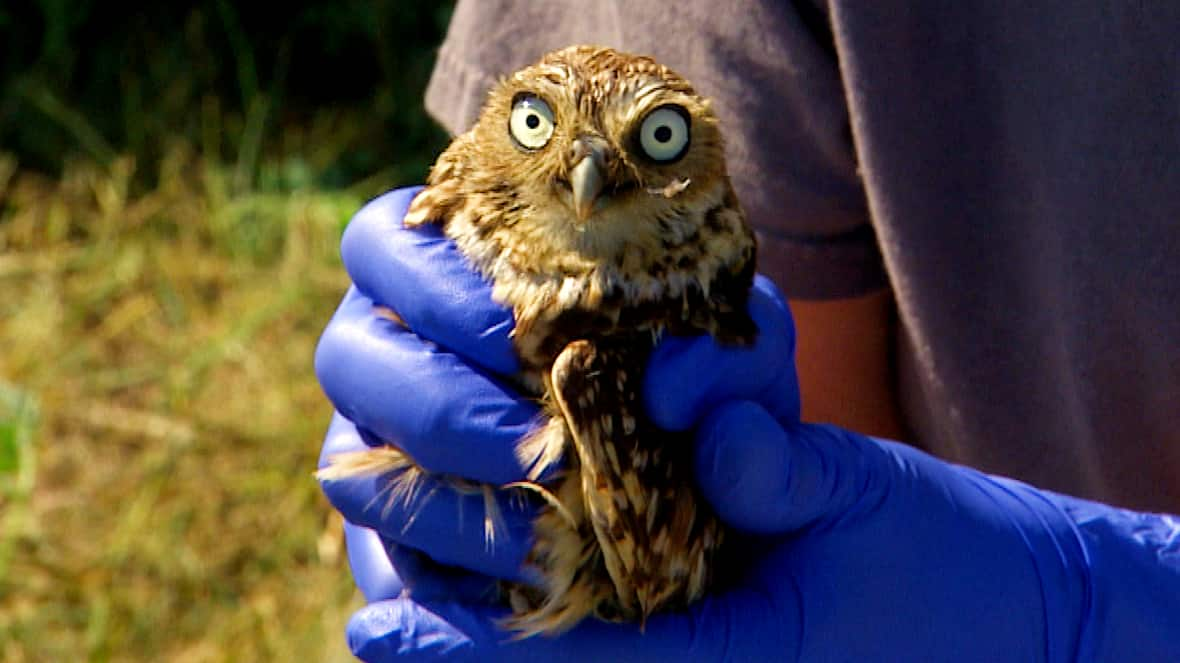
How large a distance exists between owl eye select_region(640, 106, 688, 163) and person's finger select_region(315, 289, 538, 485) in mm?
287

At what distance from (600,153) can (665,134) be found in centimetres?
8

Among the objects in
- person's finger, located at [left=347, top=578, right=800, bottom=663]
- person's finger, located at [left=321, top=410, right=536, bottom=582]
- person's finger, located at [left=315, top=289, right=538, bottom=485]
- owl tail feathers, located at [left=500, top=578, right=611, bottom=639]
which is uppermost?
person's finger, located at [left=315, top=289, right=538, bottom=485]

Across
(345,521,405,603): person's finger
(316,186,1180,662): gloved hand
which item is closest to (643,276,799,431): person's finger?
(316,186,1180,662): gloved hand

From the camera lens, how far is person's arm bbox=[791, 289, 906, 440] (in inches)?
66.6

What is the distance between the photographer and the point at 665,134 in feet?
4.26

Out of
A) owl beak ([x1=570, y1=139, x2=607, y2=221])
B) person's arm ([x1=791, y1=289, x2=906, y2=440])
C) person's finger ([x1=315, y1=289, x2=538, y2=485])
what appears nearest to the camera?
owl beak ([x1=570, y1=139, x2=607, y2=221])

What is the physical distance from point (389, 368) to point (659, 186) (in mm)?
351

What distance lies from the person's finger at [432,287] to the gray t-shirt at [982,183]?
264 millimetres

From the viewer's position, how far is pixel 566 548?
1.34 meters

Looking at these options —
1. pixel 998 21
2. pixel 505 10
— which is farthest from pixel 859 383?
pixel 505 10

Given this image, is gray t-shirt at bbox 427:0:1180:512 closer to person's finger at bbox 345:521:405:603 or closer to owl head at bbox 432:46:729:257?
owl head at bbox 432:46:729:257

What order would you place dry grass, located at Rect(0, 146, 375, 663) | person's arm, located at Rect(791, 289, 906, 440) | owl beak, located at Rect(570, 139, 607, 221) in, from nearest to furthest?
owl beak, located at Rect(570, 139, 607, 221) → person's arm, located at Rect(791, 289, 906, 440) → dry grass, located at Rect(0, 146, 375, 663)

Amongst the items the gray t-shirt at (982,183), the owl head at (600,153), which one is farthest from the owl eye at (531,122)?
the gray t-shirt at (982,183)

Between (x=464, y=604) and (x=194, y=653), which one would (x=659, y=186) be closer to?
(x=464, y=604)
